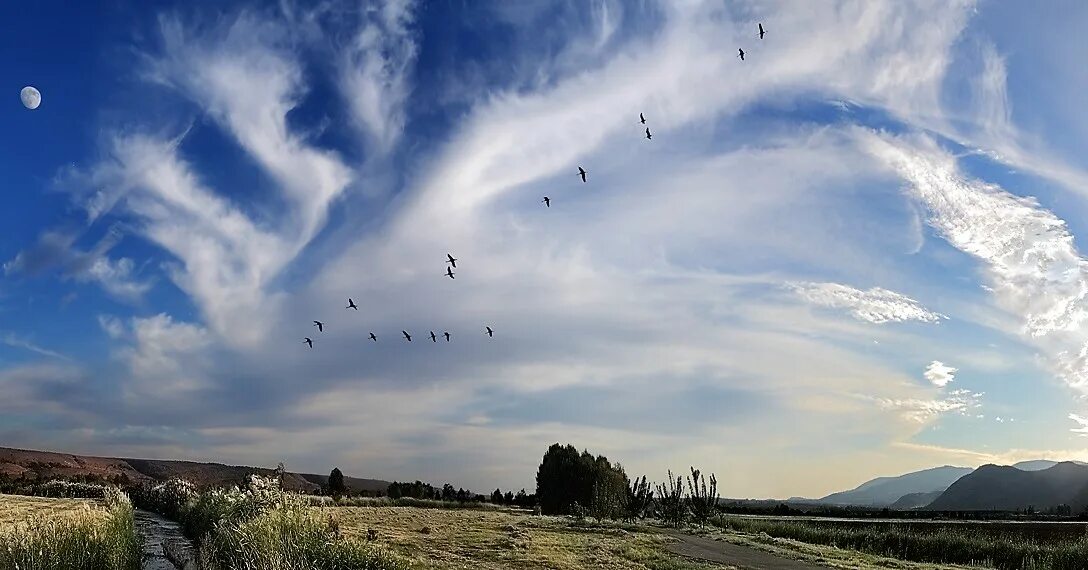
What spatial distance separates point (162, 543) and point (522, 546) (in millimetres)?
16116

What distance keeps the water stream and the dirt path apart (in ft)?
66.3

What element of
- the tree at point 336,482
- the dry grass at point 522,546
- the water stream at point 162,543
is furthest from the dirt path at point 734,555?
the tree at point 336,482

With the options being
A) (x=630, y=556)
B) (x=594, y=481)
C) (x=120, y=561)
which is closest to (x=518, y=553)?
(x=630, y=556)

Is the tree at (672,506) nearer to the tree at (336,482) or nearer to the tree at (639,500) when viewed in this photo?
the tree at (639,500)

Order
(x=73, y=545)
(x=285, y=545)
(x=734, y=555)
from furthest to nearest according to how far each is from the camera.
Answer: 1. (x=734, y=555)
2. (x=73, y=545)
3. (x=285, y=545)

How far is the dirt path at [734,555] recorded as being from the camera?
31734 mm

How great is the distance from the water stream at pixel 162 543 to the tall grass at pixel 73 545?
6.79 feet

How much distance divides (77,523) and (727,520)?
1976 inches

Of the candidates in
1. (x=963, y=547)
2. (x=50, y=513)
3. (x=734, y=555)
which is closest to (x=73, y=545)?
(x=50, y=513)

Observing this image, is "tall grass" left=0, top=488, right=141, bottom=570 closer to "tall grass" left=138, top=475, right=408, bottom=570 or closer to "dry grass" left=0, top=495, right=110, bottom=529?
"dry grass" left=0, top=495, right=110, bottom=529

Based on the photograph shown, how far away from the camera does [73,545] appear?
2244cm

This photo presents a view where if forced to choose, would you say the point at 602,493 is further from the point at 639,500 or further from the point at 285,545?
the point at 285,545

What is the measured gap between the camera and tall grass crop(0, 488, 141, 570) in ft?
67.7

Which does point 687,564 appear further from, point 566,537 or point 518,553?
point 566,537
